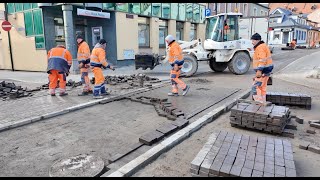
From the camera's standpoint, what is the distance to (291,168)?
3.06 metres

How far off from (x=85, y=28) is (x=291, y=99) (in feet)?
47.1

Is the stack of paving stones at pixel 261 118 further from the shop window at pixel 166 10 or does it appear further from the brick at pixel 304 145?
the shop window at pixel 166 10

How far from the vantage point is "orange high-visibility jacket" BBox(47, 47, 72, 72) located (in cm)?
767

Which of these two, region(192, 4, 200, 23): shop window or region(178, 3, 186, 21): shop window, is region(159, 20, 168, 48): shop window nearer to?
region(178, 3, 186, 21): shop window

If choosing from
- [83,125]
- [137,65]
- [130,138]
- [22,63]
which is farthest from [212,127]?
[22,63]

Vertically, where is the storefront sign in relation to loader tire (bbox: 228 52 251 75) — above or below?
above

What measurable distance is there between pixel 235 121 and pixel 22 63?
53.8 ft

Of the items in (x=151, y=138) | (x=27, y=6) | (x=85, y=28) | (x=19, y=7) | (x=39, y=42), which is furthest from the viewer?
(x=85, y=28)

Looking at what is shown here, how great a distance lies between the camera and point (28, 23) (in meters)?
15.5

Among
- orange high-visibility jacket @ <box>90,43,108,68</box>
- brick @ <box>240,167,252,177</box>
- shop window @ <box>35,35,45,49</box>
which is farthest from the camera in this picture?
shop window @ <box>35,35,45,49</box>

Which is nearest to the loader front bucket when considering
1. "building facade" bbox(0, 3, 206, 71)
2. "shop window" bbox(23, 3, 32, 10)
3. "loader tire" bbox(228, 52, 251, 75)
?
"building facade" bbox(0, 3, 206, 71)

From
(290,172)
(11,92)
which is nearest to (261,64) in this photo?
(290,172)

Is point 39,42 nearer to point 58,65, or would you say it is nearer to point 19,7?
point 19,7

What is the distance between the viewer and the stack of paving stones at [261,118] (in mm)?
4625
